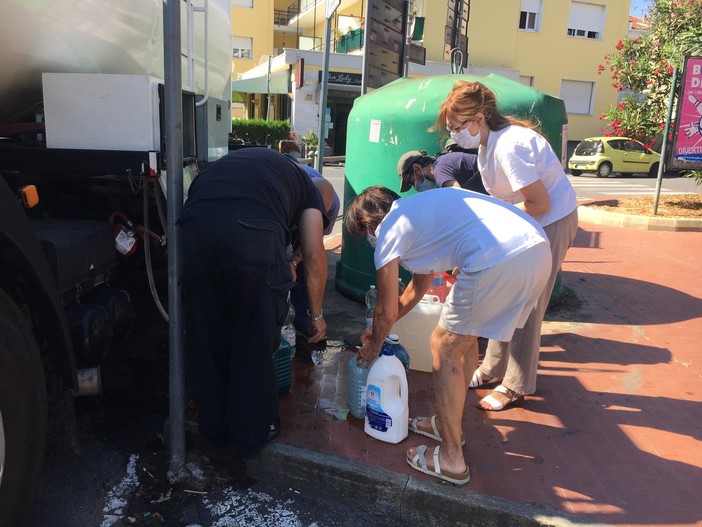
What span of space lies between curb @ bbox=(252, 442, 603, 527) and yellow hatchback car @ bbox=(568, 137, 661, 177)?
23001 mm

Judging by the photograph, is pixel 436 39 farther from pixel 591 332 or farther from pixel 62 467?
pixel 62 467

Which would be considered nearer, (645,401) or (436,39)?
(645,401)

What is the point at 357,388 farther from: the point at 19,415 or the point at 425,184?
the point at 425,184

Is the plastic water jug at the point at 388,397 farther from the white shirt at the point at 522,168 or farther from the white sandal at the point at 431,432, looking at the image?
the white shirt at the point at 522,168

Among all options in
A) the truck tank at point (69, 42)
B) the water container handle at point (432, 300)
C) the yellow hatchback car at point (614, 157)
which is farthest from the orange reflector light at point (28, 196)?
the yellow hatchback car at point (614, 157)

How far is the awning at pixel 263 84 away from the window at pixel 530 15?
1257 cm

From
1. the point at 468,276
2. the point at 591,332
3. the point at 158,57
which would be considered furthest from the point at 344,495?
the point at 591,332

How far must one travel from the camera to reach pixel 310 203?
3.08 metres

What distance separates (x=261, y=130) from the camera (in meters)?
25.5

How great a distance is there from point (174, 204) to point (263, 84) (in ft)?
82.1

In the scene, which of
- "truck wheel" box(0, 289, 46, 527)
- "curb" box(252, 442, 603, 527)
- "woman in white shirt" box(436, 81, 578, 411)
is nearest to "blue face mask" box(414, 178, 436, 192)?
"woman in white shirt" box(436, 81, 578, 411)

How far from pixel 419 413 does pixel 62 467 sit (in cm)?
196

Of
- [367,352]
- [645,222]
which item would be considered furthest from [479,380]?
[645,222]

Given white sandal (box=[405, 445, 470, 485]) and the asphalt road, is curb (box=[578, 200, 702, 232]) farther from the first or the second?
the asphalt road
